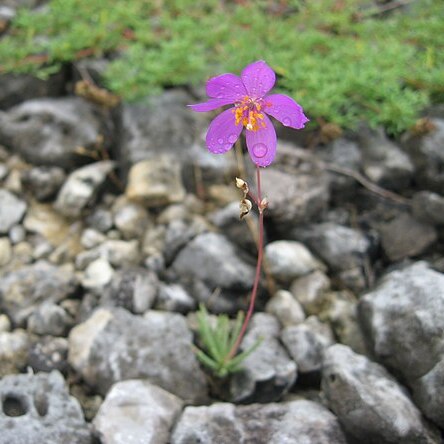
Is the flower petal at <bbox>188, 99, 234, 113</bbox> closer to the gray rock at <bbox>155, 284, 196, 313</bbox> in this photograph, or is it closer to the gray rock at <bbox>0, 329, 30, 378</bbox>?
the gray rock at <bbox>155, 284, 196, 313</bbox>


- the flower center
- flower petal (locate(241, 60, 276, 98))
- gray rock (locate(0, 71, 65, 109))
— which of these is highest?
flower petal (locate(241, 60, 276, 98))

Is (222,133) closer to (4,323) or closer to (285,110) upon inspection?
(285,110)

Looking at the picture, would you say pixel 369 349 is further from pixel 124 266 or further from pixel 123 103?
pixel 123 103

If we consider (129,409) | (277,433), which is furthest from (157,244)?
(277,433)

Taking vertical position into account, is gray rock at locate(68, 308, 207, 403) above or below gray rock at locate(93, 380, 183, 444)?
below

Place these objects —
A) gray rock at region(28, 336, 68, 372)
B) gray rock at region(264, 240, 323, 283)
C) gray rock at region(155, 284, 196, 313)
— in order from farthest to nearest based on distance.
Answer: gray rock at region(264, 240, 323, 283) → gray rock at region(155, 284, 196, 313) → gray rock at region(28, 336, 68, 372)

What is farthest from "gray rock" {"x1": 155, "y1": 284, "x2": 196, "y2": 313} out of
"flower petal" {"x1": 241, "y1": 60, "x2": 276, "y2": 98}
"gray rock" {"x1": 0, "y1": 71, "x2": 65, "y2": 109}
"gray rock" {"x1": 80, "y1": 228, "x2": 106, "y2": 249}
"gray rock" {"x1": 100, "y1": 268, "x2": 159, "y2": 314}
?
"gray rock" {"x1": 0, "y1": 71, "x2": 65, "y2": 109}

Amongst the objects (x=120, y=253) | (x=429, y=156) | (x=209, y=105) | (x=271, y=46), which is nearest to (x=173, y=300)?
(x=120, y=253)

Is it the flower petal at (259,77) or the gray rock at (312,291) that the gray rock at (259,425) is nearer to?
the gray rock at (312,291)
